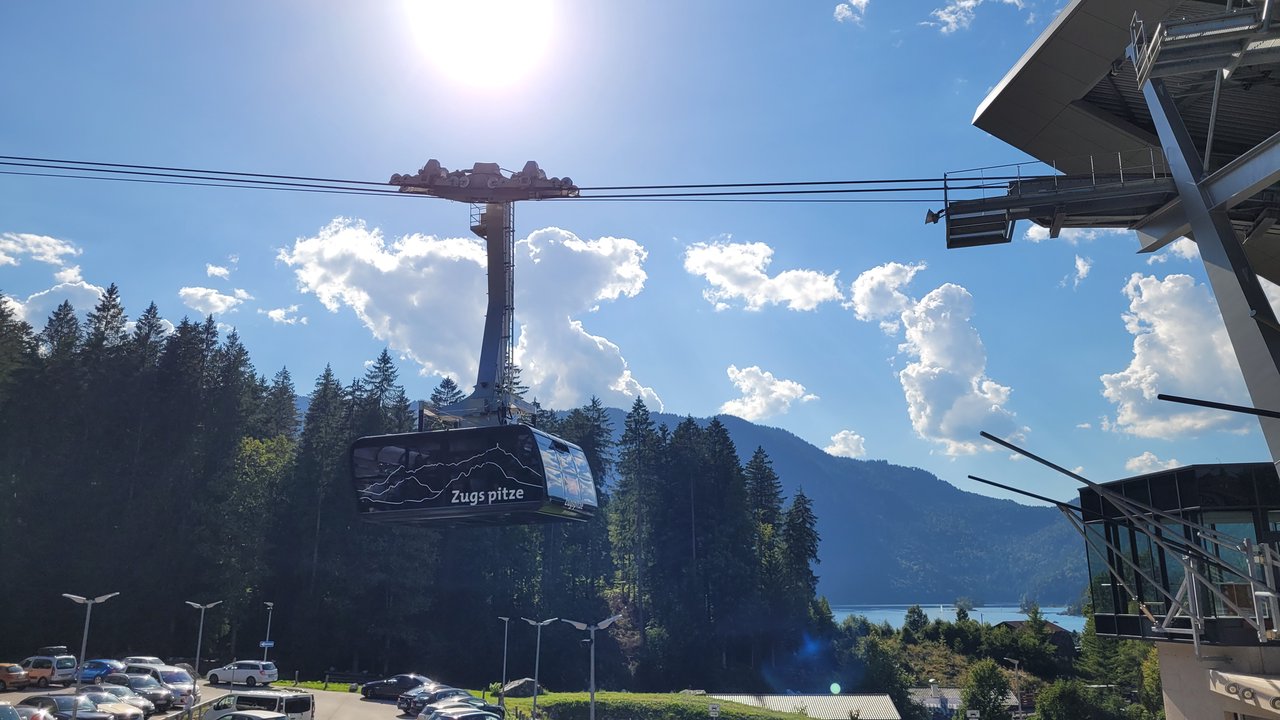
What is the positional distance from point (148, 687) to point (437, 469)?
19593 mm

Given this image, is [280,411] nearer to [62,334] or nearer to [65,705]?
[62,334]

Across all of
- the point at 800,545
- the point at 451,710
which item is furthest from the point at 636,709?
the point at 800,545

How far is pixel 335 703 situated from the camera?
139ft

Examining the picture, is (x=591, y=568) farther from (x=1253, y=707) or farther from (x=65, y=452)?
(x=1253, y=707)

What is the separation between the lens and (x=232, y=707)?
30172mm

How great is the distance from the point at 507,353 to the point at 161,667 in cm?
2662

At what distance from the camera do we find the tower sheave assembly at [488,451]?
26.3m

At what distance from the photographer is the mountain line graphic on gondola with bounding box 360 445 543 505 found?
85.9ft

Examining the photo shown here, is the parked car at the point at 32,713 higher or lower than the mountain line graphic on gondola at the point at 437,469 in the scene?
lower

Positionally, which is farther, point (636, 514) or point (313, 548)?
point (636, 514)

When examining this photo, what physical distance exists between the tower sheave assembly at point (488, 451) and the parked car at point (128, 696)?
44.3ft

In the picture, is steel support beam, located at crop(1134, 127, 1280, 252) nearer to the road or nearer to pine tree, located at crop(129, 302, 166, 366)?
the road

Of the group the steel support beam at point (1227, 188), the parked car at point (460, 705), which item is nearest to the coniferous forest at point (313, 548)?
the parked car at point (460, 705)

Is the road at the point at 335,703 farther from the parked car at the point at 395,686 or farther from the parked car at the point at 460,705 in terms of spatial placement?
the parked car at the point at 460,705
